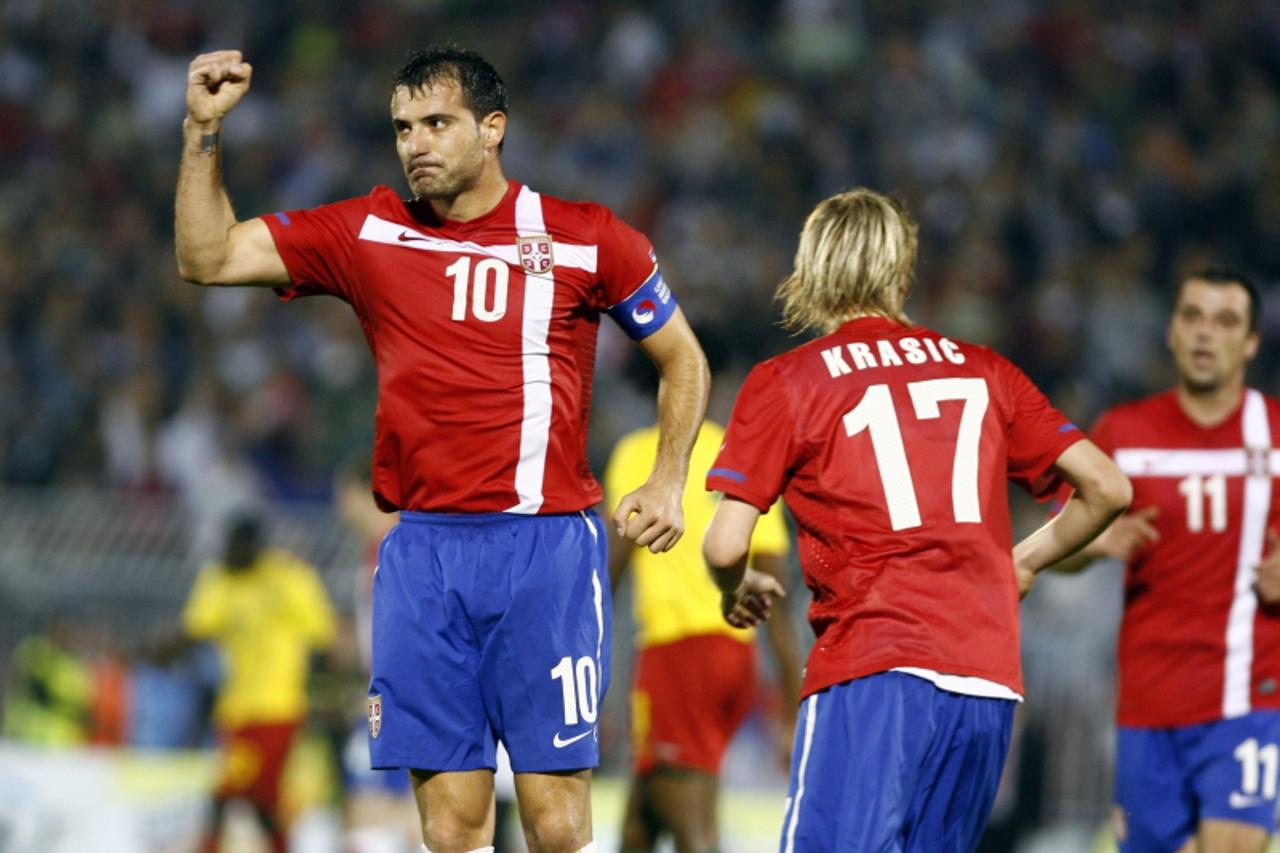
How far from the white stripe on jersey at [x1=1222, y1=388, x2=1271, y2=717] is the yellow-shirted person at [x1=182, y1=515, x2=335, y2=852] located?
6475 mm

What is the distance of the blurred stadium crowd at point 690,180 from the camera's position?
553 inches

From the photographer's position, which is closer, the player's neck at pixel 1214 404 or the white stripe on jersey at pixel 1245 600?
the white stripe on jersey at pixel 1245 600

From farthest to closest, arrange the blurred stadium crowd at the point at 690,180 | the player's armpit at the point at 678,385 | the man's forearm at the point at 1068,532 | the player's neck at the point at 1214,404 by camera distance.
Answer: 1. the blurred stadium crowd at the point at 690,180
2. the player's neck at the point at 1214,404
3. the player's armpit at the point at 678,385
4. the man's forearm at the point at 1068,532

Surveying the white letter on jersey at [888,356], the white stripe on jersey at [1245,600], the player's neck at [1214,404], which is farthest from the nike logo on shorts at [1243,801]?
the white letter on jersey at [888,356]

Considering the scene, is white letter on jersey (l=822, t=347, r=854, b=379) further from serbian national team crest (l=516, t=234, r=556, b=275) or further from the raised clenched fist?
the raised clenched fist

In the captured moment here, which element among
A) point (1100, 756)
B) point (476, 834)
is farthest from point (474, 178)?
point (1100, 756)

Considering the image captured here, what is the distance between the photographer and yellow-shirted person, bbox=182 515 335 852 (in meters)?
12.0

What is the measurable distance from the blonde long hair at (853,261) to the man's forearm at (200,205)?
1.60m

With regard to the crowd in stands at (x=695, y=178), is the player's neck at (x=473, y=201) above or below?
below

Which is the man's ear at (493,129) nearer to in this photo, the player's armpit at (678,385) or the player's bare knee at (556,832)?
the player's armpit at (678,385)

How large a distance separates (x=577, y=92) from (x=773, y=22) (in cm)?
183

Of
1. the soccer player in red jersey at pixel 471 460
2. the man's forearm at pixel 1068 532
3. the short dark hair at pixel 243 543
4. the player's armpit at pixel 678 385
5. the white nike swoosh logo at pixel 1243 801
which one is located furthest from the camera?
the short dark hair at pixel 243 543

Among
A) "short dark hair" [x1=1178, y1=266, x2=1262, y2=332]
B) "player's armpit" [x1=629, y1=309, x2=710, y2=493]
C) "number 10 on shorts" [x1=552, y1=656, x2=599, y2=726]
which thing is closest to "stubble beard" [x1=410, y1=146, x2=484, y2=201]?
"player's armpit" [x1=629, y1=309, x2=710, y2=493]

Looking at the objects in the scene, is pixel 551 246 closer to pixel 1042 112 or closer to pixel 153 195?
pixel 1042 112
